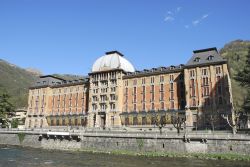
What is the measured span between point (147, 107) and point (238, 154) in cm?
3874

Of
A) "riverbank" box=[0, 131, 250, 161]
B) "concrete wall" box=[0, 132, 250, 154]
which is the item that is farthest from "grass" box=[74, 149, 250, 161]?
"concrete wall" box=[0, 132, 250, 154]

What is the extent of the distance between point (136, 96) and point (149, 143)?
1217 inches

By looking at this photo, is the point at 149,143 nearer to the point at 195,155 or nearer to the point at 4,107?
the point at 195,155

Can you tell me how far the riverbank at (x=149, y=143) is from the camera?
46688mm

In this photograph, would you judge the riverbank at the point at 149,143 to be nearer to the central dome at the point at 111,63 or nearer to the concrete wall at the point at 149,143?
the concrete wall at the point at 149,143

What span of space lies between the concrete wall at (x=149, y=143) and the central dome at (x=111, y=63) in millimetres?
32600

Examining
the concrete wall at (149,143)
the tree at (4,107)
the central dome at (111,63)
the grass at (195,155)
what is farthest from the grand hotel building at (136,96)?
the grass at (195,155)

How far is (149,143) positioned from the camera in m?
55.0

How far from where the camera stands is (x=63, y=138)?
68.4 metres

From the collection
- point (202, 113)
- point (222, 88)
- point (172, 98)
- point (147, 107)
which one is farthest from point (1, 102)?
point (222, 88)

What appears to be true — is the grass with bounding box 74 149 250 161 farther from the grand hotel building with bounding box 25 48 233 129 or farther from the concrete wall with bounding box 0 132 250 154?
the grand hotel building with bounding box 25 48 233 129

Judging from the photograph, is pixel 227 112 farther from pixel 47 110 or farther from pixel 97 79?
pixel 47 110

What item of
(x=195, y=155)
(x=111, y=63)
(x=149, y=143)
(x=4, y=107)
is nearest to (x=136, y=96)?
(x=111, y=63)

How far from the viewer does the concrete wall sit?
155 ft
